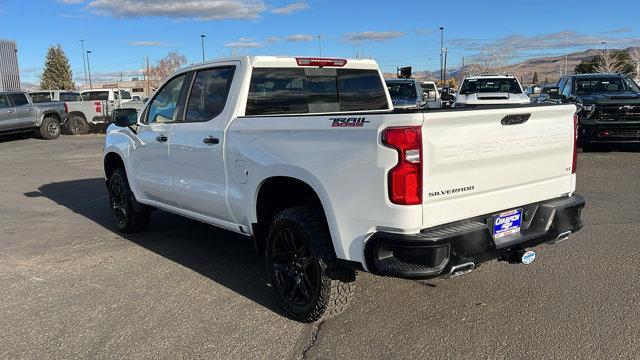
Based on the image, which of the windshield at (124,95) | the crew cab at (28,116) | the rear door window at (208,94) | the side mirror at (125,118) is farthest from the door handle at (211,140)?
the windshield at (124,95)

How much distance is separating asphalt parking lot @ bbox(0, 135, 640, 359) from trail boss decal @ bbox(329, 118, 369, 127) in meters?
1.44

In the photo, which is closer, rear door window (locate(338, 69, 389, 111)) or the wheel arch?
the wheel arch

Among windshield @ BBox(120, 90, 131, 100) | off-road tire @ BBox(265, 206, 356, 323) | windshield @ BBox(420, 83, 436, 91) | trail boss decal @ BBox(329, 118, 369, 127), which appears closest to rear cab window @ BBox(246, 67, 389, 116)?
off-road tire @ BBox(265, 206, 356, 323)

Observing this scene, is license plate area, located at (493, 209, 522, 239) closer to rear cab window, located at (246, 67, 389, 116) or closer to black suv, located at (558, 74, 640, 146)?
rear cab window, located at (246, 67, 389, 116)

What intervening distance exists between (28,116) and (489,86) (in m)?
16.3


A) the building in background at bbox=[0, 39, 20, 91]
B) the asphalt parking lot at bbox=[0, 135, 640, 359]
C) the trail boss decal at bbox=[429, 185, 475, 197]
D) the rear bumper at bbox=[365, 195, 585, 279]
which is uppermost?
the building in background at bbox=[0, 39, 20, 91]

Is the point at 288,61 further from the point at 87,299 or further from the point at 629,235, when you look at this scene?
the point at 629,235

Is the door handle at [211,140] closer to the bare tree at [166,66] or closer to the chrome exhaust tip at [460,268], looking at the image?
the chrome exhaust tip at [460,268]

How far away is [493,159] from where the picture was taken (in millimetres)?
3512

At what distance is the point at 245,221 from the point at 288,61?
4.91ft

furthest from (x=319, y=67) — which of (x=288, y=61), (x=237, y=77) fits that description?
(x=237, y=77)

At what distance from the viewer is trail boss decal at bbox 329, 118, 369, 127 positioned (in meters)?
3.26

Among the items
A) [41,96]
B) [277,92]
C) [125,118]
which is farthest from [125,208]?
[41,96]

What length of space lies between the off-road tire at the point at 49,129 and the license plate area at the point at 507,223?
20735 mm
